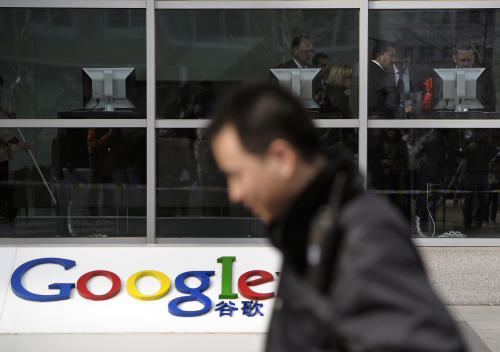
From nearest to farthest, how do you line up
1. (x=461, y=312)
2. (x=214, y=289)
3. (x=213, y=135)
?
(x=213, y=135)
(x=214, y=289)
(x=461, y=312)

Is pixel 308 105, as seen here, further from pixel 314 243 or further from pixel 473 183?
pixel 314 243

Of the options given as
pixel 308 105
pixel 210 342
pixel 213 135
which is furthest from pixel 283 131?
pixel 308 105

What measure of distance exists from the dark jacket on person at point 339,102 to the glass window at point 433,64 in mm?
214

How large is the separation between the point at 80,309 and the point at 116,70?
243 cm

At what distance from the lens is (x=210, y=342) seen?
Result: 5383 mm

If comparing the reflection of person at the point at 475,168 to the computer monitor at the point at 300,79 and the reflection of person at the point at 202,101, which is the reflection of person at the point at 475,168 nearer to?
the computer monitor at the point at 300,79

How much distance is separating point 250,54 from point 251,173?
5585 millimetres

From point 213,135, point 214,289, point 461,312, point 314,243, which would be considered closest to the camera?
point 314,243

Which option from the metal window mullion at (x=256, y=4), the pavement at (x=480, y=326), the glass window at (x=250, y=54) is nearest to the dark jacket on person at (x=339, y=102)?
the glass window at (x=250, y=54)

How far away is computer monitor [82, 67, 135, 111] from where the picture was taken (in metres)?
7.01

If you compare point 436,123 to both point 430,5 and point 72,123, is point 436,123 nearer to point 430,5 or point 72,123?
point 430,5

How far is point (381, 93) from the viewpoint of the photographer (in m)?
7.14

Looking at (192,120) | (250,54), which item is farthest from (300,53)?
(192,120)

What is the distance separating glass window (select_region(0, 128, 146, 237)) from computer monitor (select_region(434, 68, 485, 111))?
2.91 meters
